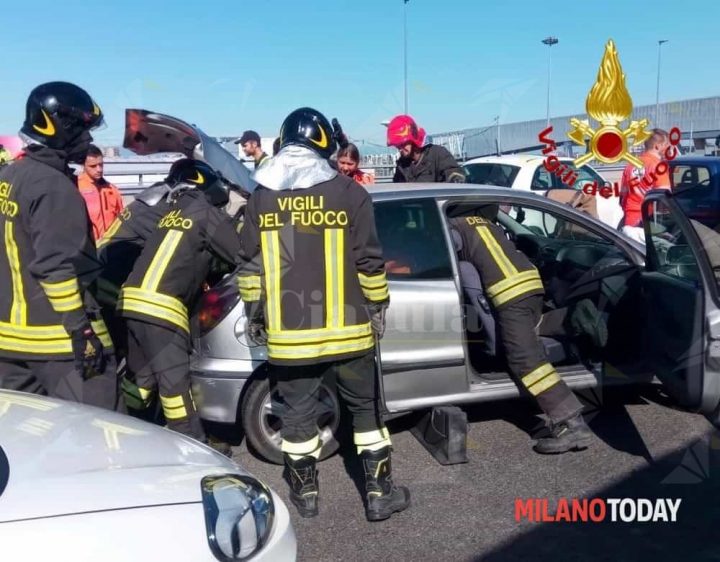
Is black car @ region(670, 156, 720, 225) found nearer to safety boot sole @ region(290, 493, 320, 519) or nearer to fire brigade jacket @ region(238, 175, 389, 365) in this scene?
fire brigade jacket @ region(238, 175, 389, 365)

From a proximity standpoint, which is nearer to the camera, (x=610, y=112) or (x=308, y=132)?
(x=308, y=132)

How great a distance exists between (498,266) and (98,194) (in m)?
3.95

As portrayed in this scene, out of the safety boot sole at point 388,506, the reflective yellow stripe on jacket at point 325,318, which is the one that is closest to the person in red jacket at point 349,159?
the reflective yellow stripe on jacket at point 325,318

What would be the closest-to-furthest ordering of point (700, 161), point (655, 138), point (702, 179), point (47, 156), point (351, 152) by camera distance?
point (47, 156)
point (351, 152)
point (655, 138)
point (702, 179)
point (700, 161)

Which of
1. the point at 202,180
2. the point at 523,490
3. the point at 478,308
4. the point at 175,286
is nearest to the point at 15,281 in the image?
the point at 175,286

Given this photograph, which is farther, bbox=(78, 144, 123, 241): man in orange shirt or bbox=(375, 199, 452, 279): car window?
bbox=(78, 144, 123, 241): man in orange shirt

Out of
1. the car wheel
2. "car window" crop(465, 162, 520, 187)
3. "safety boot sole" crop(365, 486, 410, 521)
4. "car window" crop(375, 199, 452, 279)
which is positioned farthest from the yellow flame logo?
"safety boot sole" crop(365, 486, 410, 521)

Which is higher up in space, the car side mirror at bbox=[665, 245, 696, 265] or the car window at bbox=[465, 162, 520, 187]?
the car window at bbox=[465, 162, 520, 187]

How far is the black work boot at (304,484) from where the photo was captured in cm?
343

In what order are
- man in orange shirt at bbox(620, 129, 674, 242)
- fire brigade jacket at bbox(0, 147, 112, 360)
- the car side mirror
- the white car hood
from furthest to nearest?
man in orange shirt at bbox(620, 129, 674, 242) < the car side mirror < fire brigade jacket at bbox(0, 147, 112, 360) < the white car hood

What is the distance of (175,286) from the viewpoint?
361 cm

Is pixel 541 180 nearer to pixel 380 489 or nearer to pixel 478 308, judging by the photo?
pixel 478 308

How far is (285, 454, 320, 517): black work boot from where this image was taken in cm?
343

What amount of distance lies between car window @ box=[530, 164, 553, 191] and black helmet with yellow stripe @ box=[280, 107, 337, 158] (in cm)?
639
